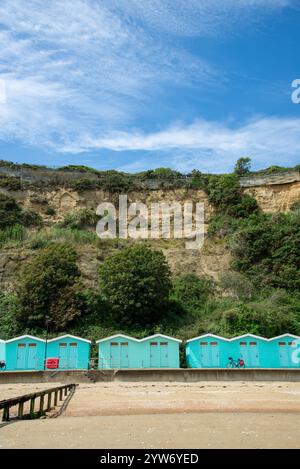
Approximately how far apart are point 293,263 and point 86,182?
27915mm

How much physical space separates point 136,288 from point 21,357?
9.81m

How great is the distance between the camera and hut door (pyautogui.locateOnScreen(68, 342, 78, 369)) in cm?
2945

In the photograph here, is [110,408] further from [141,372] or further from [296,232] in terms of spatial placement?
[296,232]

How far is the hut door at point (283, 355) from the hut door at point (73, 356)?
1392 centimetres

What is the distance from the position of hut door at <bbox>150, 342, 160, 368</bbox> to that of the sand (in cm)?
1254

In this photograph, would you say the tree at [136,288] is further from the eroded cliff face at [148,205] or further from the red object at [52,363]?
the red object at [52,363]

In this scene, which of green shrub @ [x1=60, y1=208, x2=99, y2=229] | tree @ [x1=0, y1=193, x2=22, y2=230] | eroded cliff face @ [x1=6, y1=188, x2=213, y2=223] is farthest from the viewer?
eroded cliff face @ [x1=6, y1=188, x2=213, y2=223]

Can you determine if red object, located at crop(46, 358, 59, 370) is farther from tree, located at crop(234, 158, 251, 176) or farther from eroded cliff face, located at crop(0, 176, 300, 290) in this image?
tree, located at crop(234, 158, 251, 176)

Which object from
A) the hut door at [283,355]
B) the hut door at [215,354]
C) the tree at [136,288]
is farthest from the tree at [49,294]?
the hut door at [283,355]

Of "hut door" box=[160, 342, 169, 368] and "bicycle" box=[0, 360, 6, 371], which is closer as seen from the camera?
"bicycle" box=[0, 360, 6, 371]

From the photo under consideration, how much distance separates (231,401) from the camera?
1530 centimetres

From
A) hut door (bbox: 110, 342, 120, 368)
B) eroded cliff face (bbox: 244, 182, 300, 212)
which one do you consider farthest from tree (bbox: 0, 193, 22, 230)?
eroded cliff face (bbox: 244, 182, 300, 212)

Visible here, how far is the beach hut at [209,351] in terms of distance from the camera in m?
29.4

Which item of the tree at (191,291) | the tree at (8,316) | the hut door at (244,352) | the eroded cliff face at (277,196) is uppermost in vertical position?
the eroded cliff face at (277,196)
